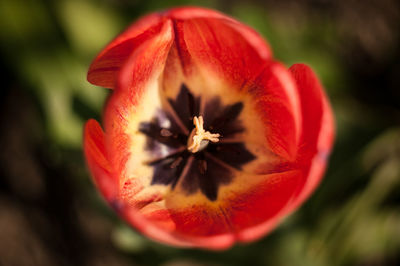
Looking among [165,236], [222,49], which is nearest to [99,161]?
[165,236]

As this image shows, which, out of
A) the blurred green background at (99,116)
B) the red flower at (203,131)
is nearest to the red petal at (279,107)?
the red flower at (203,131)

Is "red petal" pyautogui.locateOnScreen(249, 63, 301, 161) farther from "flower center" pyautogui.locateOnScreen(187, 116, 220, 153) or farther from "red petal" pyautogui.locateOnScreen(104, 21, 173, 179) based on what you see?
"red petal" pyautogui.locateOnScreen(104, 21, 173, 179)

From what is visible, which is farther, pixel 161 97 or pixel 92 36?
pixel 92 36

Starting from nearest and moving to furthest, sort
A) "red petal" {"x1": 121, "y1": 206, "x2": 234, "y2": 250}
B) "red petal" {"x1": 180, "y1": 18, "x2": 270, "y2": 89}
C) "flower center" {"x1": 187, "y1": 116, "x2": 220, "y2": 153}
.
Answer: "red petal" {"x1": 121, "y1": 206, "x2": 234, "y2": 250} < "red petal" {"x1": 180, "y1": 18, "x2": 270, "y2": 89} < "flower center" {"x1": 187, "y1": 116, "x2": 220, "y2": 153}

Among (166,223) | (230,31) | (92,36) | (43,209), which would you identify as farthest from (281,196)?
(43,209)

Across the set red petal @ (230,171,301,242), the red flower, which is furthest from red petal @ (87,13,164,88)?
red petal @ (230,171,301,242)

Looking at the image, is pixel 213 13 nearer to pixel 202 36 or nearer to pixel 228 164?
pixel 202 36
